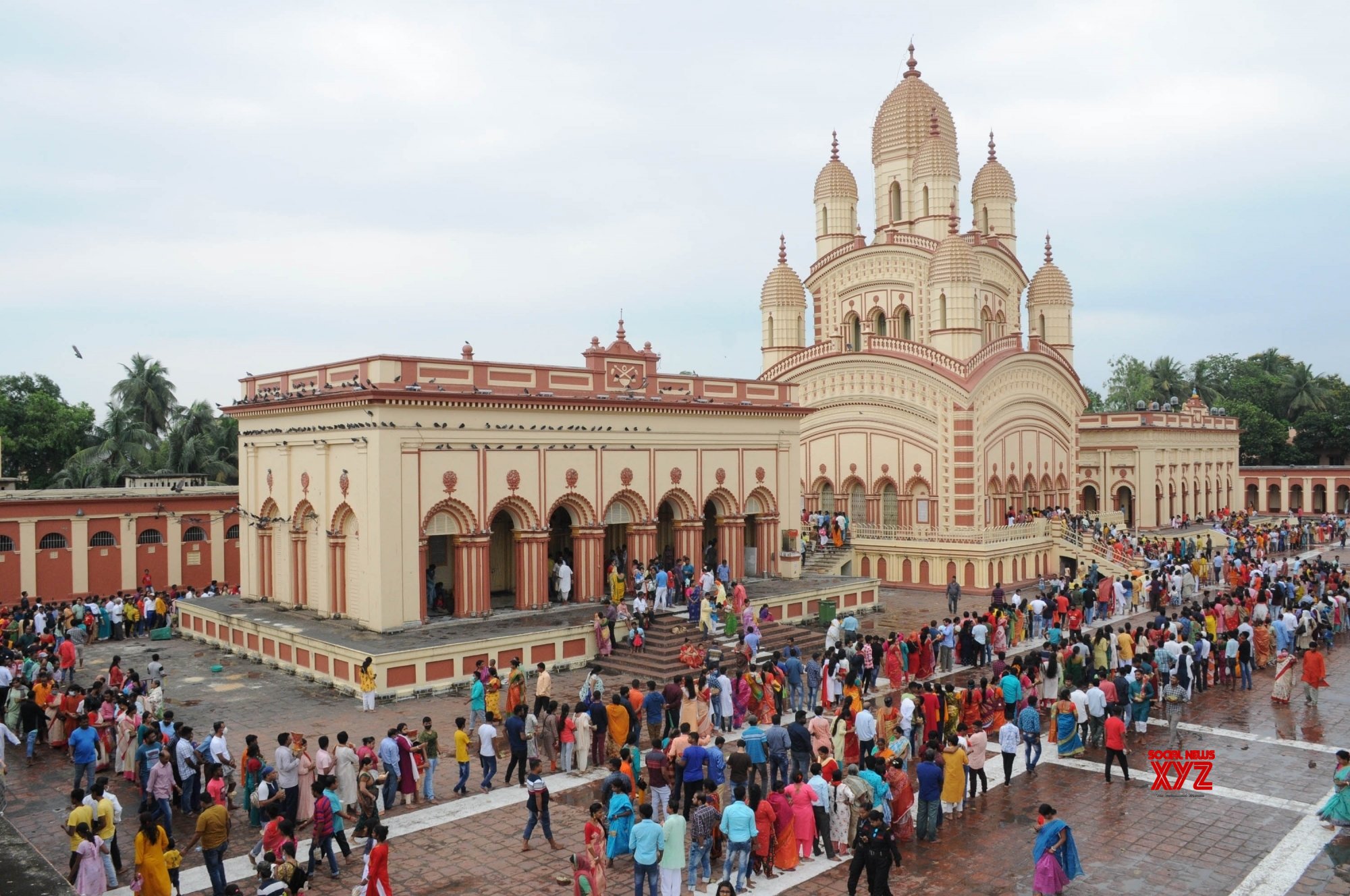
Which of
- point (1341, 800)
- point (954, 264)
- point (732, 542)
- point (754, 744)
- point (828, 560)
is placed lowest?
point (1341, 800)

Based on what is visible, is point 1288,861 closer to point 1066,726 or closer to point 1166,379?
point 1066,726

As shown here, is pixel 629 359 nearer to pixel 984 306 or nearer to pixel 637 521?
pixel 637 521

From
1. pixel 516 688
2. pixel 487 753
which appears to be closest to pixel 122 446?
pixel 516 688

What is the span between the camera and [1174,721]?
1544 cm

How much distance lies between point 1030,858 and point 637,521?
1599 centimetres

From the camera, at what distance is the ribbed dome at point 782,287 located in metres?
41.0

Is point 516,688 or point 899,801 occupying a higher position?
point 516,688

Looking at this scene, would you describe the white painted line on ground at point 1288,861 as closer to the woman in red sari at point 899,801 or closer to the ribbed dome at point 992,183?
the woman in red sari at point 899,801

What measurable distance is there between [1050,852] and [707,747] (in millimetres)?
4172

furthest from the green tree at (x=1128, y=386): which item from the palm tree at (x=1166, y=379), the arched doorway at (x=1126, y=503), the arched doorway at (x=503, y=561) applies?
the arched doorway at (x=503, y=561)

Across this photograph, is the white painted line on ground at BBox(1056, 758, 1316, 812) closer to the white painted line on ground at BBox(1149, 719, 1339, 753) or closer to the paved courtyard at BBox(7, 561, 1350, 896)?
the paved courtyard at BBox(7, 561, 1350, 896)

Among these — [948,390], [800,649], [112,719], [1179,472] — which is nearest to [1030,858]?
[800,649]

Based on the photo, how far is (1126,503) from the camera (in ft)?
160

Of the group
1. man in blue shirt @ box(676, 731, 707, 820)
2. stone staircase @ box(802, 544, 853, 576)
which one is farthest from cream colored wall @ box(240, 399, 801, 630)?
man in blue shirt @ box(676, 731, 707, 820)
